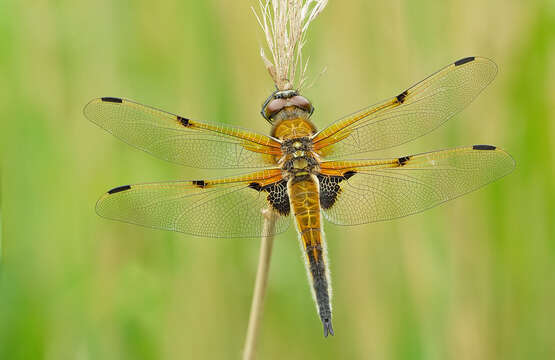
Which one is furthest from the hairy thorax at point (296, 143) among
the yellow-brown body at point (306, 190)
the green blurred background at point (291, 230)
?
the green blurred background at point (291, 230)

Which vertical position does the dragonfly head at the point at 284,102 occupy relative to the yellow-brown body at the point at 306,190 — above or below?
above

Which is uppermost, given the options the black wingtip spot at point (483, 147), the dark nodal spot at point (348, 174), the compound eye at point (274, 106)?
the compound eye at point (274, 106)

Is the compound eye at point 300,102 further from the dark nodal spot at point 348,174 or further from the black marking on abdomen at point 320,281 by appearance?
the black marking on abdomen at point 320,281

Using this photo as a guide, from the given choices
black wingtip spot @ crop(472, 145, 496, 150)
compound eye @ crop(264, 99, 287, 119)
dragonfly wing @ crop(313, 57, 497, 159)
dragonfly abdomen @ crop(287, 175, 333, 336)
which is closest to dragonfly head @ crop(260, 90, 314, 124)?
compound eye @ crop(264, 99, 287, 119)

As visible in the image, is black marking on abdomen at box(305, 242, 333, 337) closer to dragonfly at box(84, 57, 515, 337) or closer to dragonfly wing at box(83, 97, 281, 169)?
dragonfly at box(84, 57, 515, 337)

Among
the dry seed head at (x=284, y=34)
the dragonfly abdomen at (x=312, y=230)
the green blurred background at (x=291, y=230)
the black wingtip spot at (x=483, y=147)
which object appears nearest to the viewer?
the dry seed head at (x=284, y=34)

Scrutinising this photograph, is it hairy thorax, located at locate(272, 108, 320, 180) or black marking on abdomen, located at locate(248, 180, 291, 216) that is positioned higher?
hairy thorax, located at locate(272, 108, 320, 180)

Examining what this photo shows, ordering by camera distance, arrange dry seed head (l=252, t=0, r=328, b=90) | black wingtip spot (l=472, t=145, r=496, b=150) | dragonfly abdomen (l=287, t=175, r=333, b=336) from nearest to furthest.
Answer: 1. dry seed head (l=252, t=0, r=328, b=90)
2. dragonfly abdomen (l=287, t=175, r=333, b=336)
3. black wingtip spot (l=472, t=145, r=496, b=150)

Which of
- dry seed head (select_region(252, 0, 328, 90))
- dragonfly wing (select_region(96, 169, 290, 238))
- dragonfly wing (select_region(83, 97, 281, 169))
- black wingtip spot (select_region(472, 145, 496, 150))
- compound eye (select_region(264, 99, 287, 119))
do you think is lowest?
dragonfly wing (select_region(96, 169, 290, 238))
